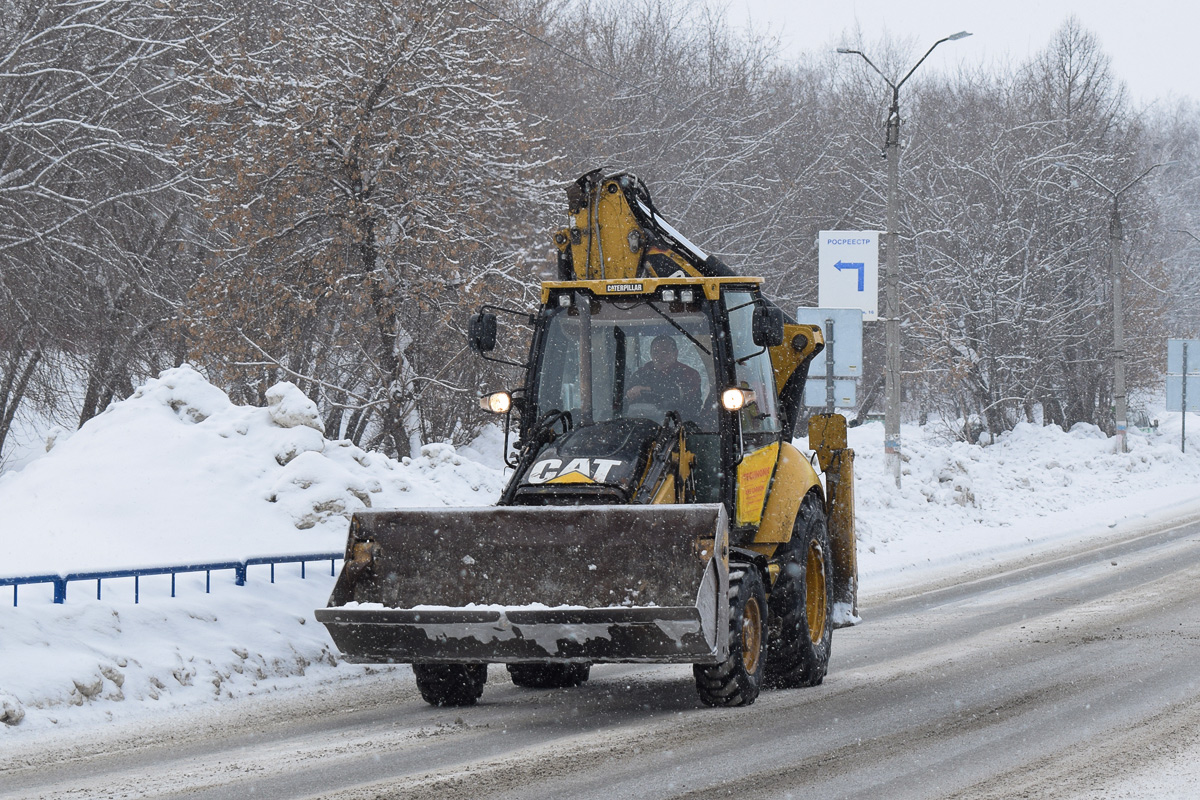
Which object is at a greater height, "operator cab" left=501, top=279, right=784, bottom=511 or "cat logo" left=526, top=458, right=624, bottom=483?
"operator cab" left=501, top=279, right=784, bottom=511

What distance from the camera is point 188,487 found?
12.2 m

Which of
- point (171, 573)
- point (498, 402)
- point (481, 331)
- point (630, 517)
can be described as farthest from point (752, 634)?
point (171, 573)

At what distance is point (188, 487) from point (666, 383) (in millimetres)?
5234

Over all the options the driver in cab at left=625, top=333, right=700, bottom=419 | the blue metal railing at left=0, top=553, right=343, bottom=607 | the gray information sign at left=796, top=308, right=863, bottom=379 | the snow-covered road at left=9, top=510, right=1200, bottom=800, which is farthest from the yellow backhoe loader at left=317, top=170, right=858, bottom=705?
the gray information sign at left=796, top=308, right=863, bottom=379

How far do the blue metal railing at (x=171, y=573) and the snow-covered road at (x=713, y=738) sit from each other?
1.34 metres

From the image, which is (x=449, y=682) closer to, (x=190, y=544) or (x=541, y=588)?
(x=541, y=588)

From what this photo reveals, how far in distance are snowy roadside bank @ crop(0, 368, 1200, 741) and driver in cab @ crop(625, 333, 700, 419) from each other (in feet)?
9.94

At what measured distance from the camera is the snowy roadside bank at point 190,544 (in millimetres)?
8578

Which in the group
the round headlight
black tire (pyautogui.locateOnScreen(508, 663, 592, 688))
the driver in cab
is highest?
the driver in cab

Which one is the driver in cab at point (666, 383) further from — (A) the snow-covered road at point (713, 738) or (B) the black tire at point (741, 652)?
(A) the snow-covered road at point (713, 738)

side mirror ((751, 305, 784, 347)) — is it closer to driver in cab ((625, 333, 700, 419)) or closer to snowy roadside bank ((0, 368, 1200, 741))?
driver in cab ((625, 333, 700, 419))

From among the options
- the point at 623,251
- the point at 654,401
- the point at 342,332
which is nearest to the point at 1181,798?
the point at 654,401

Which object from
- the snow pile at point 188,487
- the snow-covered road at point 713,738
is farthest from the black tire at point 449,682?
the snow pile at point 188,487

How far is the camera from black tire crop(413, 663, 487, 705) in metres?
8.50
